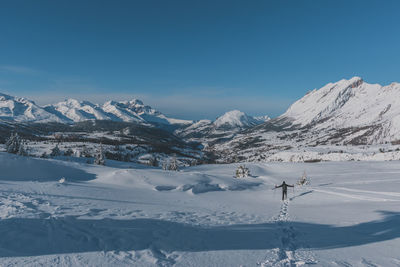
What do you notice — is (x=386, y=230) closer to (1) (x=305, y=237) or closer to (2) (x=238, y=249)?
(1) (x=305, y=237)

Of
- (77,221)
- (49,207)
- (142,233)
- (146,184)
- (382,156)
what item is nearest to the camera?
(142,233)

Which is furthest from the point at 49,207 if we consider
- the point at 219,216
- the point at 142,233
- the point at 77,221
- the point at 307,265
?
the point at 307,265

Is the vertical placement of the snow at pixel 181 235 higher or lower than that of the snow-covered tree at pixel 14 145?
lower

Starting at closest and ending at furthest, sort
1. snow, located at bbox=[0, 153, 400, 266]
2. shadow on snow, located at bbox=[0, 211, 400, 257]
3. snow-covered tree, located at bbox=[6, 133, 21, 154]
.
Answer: snow, located at bbox=[0, 153, 400, 266]
shadow on snow, located at bbox=[0, 211, 400, 257]
snow-covered tree, located at bbox=[6, 133, 21, 154]

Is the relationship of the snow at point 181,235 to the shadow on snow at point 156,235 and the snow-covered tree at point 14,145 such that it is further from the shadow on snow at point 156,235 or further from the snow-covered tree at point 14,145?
the snow-covered tree at point 14,145

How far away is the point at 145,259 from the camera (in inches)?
270

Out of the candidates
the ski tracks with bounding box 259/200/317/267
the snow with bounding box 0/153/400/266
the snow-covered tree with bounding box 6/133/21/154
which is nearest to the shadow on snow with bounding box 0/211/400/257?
the snow with bounding box 0/153/400/266

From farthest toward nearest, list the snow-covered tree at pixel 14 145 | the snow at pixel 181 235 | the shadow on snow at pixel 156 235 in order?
the snow-covered tree at pixel 14 145 < the shadow on snow at pixel 156 235 < the snow at pixel 181 235

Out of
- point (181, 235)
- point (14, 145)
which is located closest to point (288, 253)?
point (181, 235)

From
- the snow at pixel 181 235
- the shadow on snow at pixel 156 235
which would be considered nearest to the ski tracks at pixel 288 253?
the snow at pixel 181 235

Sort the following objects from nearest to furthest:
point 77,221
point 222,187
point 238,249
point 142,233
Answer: point 238,249, point 142,233, point 77,221, point 222,187

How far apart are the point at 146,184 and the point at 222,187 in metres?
8.72

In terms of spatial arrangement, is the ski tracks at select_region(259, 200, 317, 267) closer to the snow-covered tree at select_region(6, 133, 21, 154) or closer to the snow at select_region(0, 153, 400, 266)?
the snow at select_region(0, 153, 400, 266)

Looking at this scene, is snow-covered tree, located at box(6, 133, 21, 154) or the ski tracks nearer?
the ski tracks
